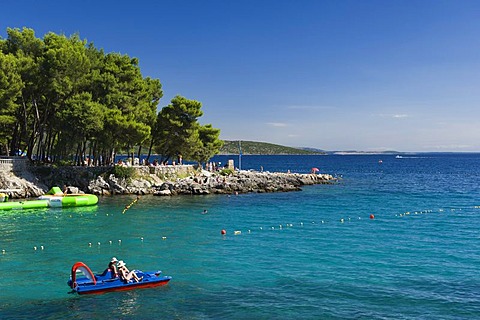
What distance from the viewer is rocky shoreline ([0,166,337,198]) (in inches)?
1994

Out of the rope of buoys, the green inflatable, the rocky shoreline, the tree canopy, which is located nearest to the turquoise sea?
the rope of buoys

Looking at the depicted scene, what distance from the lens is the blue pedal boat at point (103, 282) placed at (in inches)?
717

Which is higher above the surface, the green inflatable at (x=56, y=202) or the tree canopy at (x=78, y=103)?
the tree canopy at (x=78, y=103)

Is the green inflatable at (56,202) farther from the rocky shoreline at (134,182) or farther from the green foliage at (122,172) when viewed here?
the green foliage at (122,172)

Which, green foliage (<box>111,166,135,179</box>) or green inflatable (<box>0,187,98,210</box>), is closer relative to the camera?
green inflatable (<box>0,187,98,210</box>)

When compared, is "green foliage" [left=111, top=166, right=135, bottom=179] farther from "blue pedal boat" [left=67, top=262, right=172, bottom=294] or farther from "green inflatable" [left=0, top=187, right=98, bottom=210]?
"blue pedal boat" [left=67, top=262, right=172, bottom=294]

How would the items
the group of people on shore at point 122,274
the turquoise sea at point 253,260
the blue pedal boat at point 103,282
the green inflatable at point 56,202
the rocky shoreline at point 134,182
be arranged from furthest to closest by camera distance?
the rocky shoreline at point 134,182 < the green inflatable at point 56,202 < the group of people on shore at point 122,274 < the blue pedal boat at point 103,282 < the turquoise sea at point 253,260

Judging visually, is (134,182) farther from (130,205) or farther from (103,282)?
(103,282)

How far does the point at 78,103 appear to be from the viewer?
51.8 metres

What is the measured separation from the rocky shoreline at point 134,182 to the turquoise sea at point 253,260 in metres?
10.5

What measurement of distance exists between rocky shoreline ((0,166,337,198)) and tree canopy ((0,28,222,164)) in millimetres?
3380

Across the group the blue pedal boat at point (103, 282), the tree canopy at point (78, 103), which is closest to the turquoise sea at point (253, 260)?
the blue pedal boat at point (103, 282)

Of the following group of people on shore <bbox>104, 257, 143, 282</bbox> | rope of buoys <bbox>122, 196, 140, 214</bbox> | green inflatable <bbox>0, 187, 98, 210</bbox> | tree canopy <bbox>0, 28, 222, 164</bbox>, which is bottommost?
group of people on shore <bbox>104, 257, 143, 282</bbox>

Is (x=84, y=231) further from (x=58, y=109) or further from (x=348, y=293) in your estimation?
(x=58, y=109)
